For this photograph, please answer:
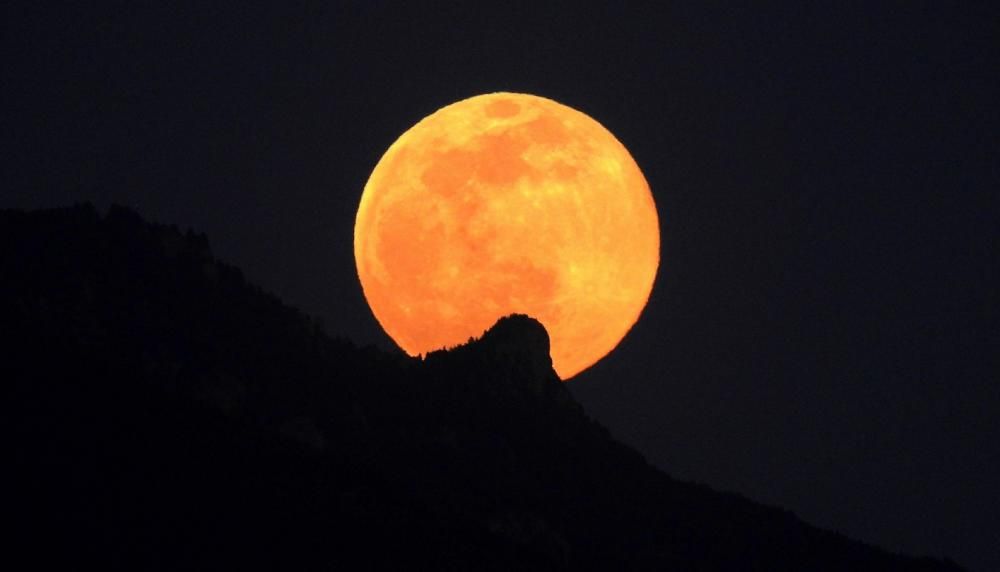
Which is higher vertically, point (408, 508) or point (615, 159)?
point (615, 159)

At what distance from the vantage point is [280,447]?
153 metres

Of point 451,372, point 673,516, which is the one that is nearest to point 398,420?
point 451,372

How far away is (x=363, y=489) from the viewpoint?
150000 mm

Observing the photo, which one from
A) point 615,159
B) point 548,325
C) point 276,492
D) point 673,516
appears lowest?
point 276,492

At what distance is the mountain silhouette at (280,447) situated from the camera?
138 meters

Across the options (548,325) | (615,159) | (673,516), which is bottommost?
(673,516)

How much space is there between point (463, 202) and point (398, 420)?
1579 cm

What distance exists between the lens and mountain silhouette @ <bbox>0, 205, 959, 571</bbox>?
13800cm

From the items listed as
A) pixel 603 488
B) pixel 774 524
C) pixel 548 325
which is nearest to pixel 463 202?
pixel 548 325

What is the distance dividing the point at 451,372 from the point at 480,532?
2164cm

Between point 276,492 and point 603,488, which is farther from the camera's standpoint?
point 603,488

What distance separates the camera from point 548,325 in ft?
554

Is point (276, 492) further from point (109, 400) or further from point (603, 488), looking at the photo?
point (603, 488)

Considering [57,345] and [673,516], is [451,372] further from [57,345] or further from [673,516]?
[57,345]
